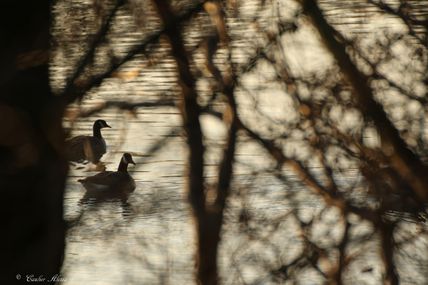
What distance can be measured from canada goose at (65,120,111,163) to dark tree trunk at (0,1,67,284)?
0.04 m

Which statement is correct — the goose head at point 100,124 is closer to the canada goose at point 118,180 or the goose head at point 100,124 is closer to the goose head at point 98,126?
the goose head at point 98,126

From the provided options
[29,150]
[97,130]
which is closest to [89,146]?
[97,130]

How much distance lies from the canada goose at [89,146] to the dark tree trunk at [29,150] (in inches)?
1.7

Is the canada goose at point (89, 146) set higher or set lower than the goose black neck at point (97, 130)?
lower

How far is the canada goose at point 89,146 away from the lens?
80.9 inches

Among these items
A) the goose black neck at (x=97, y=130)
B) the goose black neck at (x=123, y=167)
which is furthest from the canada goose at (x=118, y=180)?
the goose black neck at (x=97, y=130)

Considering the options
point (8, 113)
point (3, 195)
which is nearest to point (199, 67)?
point (8, 113)

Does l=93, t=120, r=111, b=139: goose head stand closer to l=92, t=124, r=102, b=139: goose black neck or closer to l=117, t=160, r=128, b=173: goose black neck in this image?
l=92, t=124, r=102, b=139: goose black neck

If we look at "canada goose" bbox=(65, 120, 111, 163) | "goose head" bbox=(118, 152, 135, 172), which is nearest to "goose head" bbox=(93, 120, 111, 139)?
"canada goose" bbox=(65, 120, 111, 163)

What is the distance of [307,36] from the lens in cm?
200

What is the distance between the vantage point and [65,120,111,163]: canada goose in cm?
205

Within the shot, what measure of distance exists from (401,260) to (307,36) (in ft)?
2.76

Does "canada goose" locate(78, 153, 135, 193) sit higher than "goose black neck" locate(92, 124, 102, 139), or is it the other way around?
"goose black neck" locate(92, 124, 102, 139)

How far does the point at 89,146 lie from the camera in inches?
80.9
